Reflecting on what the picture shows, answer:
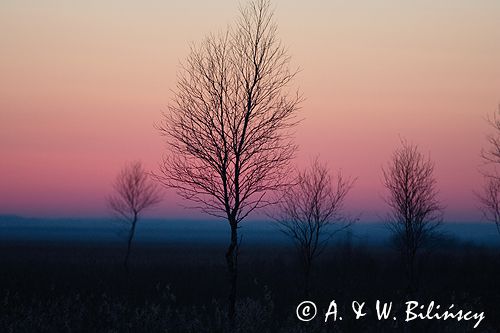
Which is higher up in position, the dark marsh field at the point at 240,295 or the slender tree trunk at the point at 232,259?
the slender tree trunk at the point at 232,259

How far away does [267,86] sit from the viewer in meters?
16.3

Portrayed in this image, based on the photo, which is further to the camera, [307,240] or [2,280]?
[2,280]

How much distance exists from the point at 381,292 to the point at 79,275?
59.9 feet

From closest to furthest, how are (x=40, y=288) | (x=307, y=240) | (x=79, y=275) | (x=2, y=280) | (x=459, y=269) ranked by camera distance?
(x=307, y=240)
(x=40, y=288)
(x=2, y=280)
(x=79, y=275)
(x=459, y=269)

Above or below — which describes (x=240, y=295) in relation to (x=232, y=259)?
below

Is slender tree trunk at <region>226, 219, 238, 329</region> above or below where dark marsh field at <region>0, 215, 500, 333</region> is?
above

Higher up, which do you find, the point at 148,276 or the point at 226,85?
the point at 226,85

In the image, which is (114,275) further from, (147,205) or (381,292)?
(381,292)

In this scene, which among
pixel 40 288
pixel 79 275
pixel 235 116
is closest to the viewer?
pixel 235 116

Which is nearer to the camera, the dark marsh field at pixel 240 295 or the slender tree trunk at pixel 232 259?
the slender tree trunk at pixel 232 259

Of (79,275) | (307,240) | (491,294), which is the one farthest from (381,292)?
(79,275)

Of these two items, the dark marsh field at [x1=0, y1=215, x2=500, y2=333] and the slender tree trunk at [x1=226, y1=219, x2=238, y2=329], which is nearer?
the slender tree trunk at [x1=226, y1=219, x2=238, y2=329]

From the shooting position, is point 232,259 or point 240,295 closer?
point 232,259

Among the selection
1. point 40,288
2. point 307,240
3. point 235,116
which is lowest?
point 40,288
